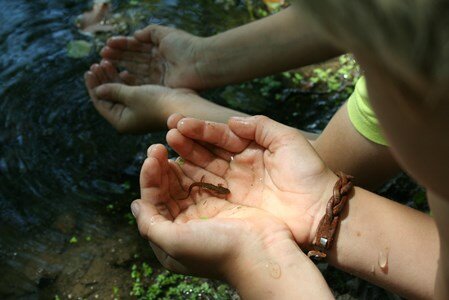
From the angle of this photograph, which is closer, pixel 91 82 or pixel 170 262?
pixel 170 262

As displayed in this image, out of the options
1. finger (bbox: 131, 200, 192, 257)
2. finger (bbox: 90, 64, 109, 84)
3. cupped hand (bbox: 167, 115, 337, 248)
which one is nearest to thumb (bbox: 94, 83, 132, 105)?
finger (bbox: 90, 64, 109, 84)

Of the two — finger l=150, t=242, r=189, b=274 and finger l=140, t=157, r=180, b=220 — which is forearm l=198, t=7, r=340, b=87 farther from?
finger l=150, t=242, r=189, b=274

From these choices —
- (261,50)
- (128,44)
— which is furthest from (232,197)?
(128,44)

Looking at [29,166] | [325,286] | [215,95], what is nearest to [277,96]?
[215,95]

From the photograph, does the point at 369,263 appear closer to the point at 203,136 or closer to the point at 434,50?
the point at 203,136

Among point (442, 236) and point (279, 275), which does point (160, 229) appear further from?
point (442, 236)

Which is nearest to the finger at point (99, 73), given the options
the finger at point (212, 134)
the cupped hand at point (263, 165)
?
the cupped hand at point (263, 165)
